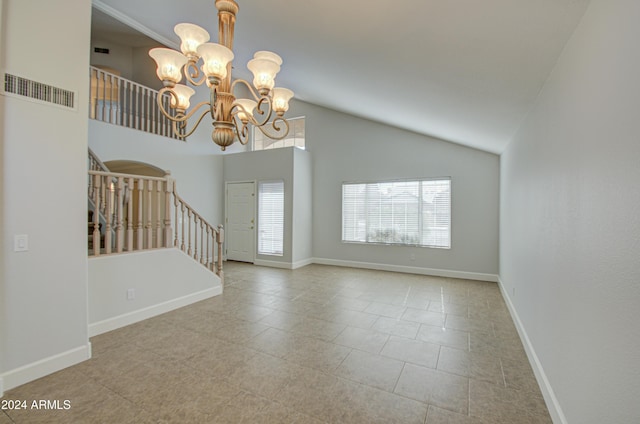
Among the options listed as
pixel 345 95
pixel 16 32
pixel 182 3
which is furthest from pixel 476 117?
pixel 16 32

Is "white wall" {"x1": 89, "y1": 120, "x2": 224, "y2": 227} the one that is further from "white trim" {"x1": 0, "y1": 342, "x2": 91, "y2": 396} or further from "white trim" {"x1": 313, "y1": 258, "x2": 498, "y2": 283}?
"white trim" {"x1": 0, "y1": 342, "x2": 91, "y2": 396}

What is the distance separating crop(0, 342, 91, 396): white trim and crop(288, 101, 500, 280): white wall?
518 centimetres

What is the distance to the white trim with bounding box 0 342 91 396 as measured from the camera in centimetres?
229

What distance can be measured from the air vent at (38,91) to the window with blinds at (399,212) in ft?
17.6

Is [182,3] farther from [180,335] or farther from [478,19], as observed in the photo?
[180,335]

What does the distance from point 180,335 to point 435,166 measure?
214 inches

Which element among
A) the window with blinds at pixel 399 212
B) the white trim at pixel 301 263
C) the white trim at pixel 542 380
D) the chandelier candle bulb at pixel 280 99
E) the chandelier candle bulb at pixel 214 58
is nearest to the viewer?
the white trim at pixel 542 380

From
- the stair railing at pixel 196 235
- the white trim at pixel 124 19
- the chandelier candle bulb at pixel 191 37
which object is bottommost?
the stair railing at pixel 196 235

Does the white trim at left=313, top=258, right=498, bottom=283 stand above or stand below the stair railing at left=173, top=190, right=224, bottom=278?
below

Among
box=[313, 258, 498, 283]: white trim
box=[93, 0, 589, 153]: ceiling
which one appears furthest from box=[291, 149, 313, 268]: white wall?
box=[93, 0, 589, 153]: ceiling

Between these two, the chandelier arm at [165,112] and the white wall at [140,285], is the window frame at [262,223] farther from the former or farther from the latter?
the chandelier arm at [165,112]

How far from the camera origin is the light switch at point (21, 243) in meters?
2.33

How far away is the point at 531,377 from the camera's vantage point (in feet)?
8.09

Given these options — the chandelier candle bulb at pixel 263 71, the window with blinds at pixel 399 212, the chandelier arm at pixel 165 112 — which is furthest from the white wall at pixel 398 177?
the chandelier arm at pixel 165 112
